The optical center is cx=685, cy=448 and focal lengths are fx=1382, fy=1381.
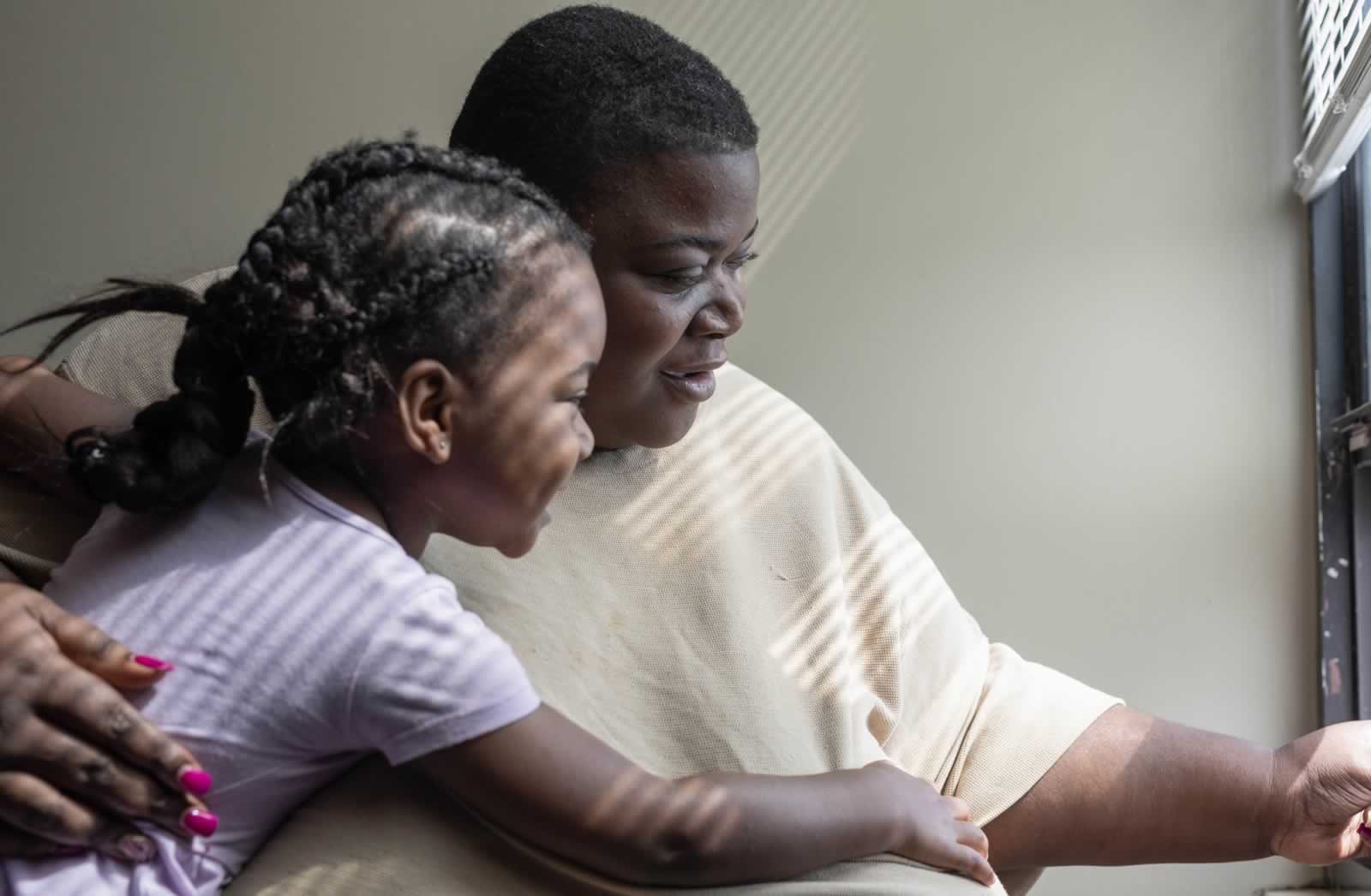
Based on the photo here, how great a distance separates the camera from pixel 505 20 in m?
2.29

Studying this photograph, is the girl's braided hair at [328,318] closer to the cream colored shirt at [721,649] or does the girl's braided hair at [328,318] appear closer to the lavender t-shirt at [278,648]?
the lavender t-shirt at [278,648]

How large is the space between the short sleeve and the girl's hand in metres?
0.36

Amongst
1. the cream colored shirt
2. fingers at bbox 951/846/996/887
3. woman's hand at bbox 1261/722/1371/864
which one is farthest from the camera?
woman's hand at bbox 1261/722/1371/864

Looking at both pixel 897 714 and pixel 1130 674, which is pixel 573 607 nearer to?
pixel 897 714

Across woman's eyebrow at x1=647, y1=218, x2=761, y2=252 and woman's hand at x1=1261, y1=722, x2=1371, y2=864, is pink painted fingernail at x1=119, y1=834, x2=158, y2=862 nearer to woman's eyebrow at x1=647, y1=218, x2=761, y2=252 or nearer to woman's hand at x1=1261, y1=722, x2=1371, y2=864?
woman's eyebrow at x1=647, y1=218, x2=761, y2=252

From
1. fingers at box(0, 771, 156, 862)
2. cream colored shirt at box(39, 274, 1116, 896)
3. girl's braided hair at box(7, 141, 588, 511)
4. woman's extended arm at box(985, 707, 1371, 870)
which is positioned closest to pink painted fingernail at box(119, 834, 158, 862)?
fingers at box(0, 771, 156, 862)

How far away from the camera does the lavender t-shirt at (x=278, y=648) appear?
3.03 feet

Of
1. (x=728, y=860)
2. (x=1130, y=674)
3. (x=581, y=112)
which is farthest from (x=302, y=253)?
(x=1130, y=674)

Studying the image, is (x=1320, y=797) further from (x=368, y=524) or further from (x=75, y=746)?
(x=75, y=746)

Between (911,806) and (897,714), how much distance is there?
0.93 ft

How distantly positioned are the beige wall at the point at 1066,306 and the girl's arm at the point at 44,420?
3.96 ft

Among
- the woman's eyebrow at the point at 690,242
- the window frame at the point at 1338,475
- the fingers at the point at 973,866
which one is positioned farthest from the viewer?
the window frame at the point at 1338,475

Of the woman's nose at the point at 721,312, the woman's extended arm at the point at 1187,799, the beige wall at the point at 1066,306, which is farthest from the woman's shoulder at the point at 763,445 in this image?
the beige wall at the point at 1066,306

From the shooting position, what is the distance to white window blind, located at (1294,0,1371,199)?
1.68 m
